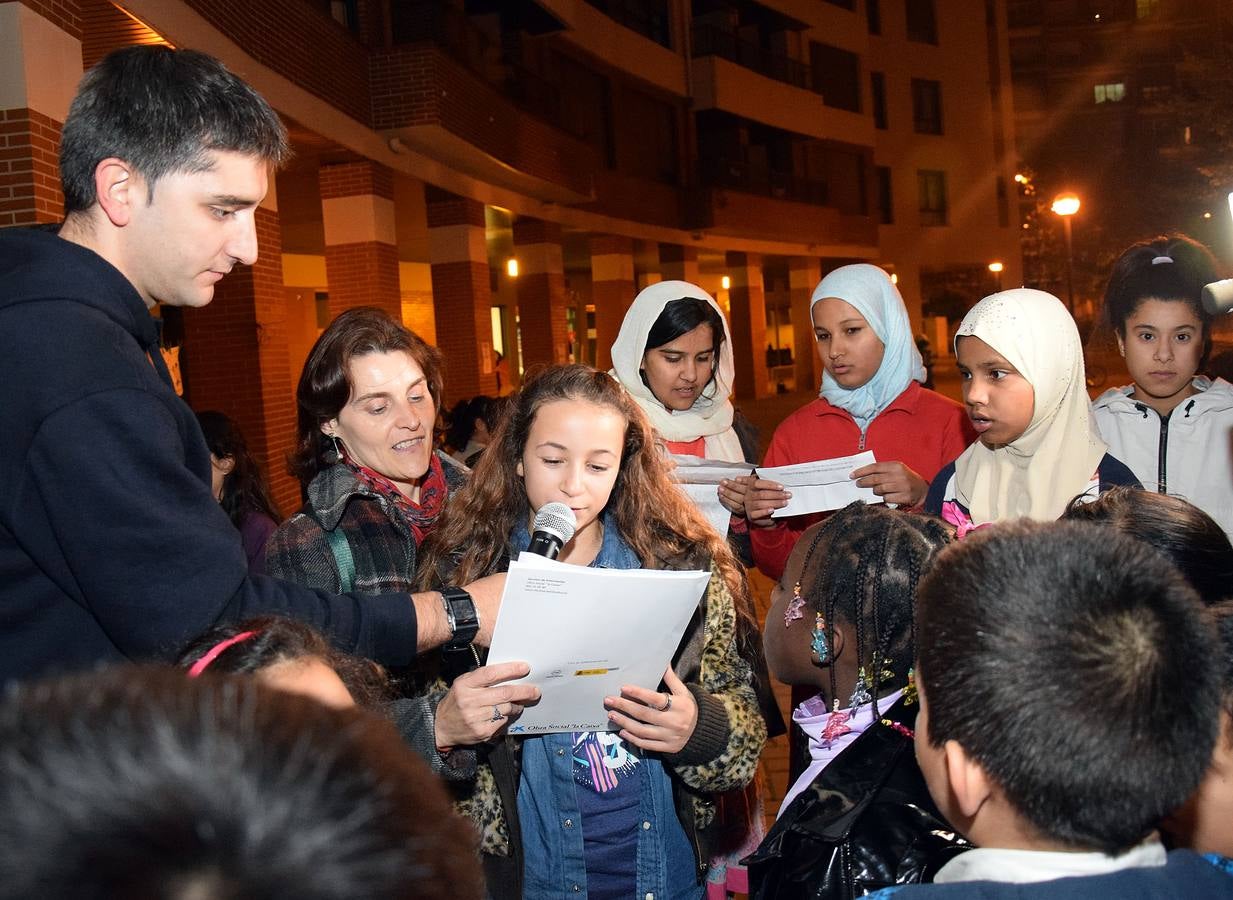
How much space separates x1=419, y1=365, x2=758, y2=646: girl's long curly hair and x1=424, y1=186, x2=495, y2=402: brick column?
44.6 ft

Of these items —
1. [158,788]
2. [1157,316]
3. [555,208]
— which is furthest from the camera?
[555,208]

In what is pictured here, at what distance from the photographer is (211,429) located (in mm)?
5188

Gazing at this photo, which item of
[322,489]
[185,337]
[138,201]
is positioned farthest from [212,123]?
[185,337]

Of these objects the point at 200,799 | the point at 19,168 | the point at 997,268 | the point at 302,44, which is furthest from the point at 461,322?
the point at 997,268

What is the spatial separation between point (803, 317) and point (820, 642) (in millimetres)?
35084

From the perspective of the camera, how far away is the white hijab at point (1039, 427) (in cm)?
312

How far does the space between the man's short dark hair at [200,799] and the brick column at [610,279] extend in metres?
23.3

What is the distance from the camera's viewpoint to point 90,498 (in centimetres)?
174

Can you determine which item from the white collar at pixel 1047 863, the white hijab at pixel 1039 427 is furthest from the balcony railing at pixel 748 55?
the white collar at pixel 1047 863

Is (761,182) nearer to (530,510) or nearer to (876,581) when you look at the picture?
(530,510)

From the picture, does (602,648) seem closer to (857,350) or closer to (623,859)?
(623,859)

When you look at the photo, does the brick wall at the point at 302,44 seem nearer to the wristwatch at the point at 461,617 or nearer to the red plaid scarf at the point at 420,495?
the red plaid scarf at the point at 420,495

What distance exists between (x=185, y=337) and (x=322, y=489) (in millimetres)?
8067

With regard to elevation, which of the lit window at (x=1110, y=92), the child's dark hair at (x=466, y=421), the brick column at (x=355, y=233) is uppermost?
the lit window at (x=1110, y=92)
